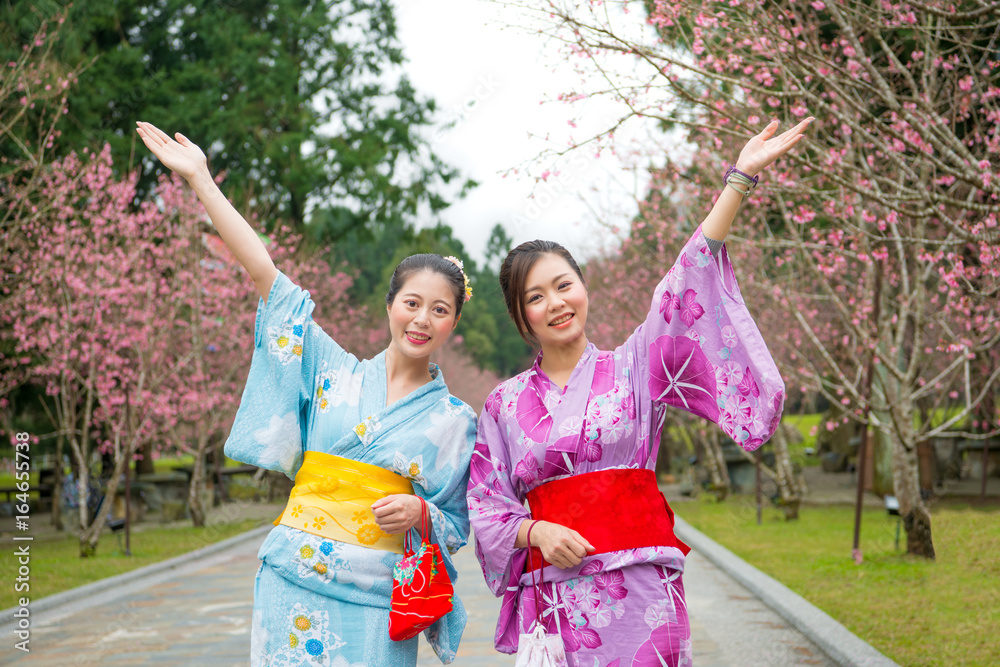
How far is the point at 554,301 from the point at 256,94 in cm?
1862

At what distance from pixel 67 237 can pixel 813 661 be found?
10.7 meters

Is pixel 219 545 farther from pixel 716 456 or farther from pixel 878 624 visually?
pixel 716 456

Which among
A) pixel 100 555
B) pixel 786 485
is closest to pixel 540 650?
pixel 100 555

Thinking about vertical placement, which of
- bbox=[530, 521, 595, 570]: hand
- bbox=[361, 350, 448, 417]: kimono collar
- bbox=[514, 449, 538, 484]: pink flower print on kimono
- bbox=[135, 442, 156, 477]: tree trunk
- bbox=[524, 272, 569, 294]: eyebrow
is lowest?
bbox=[135, 442, 156, 477]: tree trunk

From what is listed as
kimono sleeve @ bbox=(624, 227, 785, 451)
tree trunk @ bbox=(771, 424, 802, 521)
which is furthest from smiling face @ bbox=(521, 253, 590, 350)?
tree trunk @ bbox=(771, 424, 802, 521)

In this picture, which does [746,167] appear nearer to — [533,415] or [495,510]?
[533,415]

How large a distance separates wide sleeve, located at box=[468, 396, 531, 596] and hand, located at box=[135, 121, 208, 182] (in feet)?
4.08

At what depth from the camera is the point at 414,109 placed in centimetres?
2230

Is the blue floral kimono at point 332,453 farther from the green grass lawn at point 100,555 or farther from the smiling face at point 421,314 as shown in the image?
the green grass lawn at point 100,555

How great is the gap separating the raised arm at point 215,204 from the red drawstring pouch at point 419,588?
3.04ft

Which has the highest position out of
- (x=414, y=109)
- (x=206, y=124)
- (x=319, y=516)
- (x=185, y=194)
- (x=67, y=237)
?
(x=414, y=109)

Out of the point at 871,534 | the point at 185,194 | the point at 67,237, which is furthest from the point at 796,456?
the point at 67,237

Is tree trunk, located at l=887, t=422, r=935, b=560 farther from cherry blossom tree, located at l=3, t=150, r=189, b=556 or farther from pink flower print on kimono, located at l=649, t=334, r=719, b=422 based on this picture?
cherry blossom tree, located at l=3, t=150, r=189, b=556

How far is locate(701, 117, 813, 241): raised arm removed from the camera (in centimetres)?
249
